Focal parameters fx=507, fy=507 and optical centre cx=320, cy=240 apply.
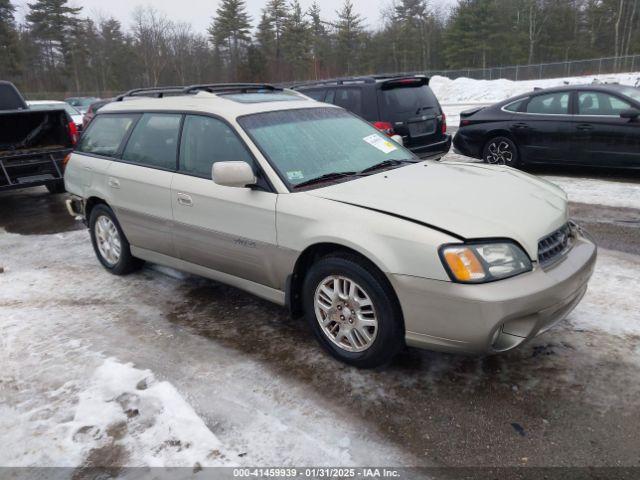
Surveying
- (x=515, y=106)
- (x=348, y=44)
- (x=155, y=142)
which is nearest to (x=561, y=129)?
(x=515, y=106)

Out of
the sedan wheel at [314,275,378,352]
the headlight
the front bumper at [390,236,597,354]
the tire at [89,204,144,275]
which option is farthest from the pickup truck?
the headlight

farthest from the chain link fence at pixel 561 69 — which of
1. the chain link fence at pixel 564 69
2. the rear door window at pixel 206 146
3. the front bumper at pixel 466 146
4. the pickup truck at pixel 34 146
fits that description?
the rear door window at pixel 206 146

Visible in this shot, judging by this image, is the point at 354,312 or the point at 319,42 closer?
the point at 354,312

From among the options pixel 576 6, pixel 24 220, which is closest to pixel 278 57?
pixel 576 6

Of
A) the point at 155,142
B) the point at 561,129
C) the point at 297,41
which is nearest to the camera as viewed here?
the point at 155,142

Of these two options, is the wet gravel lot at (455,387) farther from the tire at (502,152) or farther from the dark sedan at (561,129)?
the tire at (502,152)

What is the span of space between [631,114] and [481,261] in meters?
6.27

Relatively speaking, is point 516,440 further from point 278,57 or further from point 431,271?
point 278,57

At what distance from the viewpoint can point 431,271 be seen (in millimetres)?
2738

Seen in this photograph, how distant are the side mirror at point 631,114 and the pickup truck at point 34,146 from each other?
8.69 meters

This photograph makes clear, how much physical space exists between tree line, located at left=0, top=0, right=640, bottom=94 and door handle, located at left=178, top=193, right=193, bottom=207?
155 ft

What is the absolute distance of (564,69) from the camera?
3844 centimetres

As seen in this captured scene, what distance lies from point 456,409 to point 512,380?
46 cm

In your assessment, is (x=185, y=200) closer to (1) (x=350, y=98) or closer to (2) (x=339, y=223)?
(2) (x=339, y=223)
